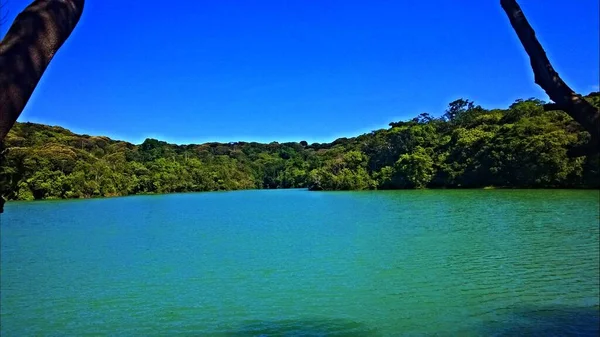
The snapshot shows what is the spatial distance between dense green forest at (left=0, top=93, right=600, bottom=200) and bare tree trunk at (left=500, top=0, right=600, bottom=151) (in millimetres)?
30058

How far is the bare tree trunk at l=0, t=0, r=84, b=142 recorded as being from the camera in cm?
160

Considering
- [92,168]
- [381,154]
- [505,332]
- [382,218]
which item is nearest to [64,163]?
[92,168]

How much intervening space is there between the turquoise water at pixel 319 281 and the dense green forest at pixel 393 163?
49.3ft

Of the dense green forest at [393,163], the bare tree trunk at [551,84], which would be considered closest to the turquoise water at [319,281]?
the bare tree trunk at [551,84]

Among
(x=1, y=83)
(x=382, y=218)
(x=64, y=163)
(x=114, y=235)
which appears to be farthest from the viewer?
(x=64, y=163)

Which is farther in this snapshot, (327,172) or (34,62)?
(327,172)

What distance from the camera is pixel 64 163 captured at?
63.4 metres

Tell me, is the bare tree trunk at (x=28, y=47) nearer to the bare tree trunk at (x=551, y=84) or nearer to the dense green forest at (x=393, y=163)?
the bare tree trunk at (x=551, y=84)

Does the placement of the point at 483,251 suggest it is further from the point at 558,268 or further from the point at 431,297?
the point at 431,297

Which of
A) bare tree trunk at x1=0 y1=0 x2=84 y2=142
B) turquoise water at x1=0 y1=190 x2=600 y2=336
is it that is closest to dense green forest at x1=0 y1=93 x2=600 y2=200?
turquoise water at x1=0 y1=190 x2=600 y2=336

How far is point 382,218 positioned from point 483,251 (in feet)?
35.7

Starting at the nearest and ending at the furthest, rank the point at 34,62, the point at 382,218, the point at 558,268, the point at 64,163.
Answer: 1. the point at 34,62
2. the point at 558,268
3. the point at 382,218
4. the point at 64,163

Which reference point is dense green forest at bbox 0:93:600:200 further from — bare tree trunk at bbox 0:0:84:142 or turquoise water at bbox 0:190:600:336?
bare tree trunk at bbox 0:0:84:142

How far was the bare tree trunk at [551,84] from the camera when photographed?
1.80m
